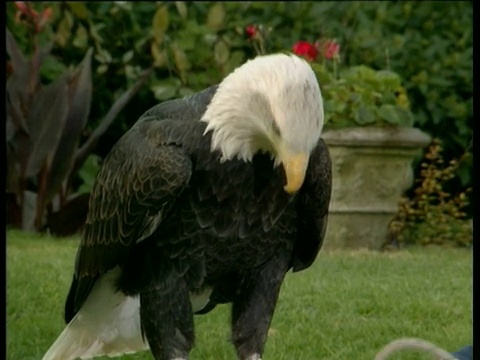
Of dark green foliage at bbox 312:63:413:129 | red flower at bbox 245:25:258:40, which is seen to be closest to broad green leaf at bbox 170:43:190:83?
red flower at bbox 245:25:258:40

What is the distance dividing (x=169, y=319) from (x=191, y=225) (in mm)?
336

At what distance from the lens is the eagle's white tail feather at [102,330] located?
14.6 ft

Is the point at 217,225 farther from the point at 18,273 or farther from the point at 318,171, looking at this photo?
the point at 18,273

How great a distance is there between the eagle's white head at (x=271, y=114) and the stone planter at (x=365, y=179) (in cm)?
328

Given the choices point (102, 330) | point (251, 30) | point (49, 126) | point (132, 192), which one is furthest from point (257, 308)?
point (251, 30)

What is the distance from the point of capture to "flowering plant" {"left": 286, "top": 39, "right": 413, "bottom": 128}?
7.16 meters

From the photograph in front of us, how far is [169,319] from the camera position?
401 centimetres

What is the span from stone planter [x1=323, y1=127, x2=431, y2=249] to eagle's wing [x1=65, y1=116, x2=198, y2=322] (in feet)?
9.84

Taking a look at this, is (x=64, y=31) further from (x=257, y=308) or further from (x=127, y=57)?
(x=257, y=308)

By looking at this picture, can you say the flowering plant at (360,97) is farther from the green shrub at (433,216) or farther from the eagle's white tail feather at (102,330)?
the eagle's white tail feather at (102,330)

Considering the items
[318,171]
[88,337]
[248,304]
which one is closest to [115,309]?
[88,337]

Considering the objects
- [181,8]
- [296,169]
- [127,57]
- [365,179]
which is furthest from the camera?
[181,8]

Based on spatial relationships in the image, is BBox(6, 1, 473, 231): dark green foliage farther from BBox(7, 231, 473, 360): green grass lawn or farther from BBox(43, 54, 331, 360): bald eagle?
BBox(43, 54, 331, 360): bald eagle

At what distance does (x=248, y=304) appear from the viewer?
13.6 ft
